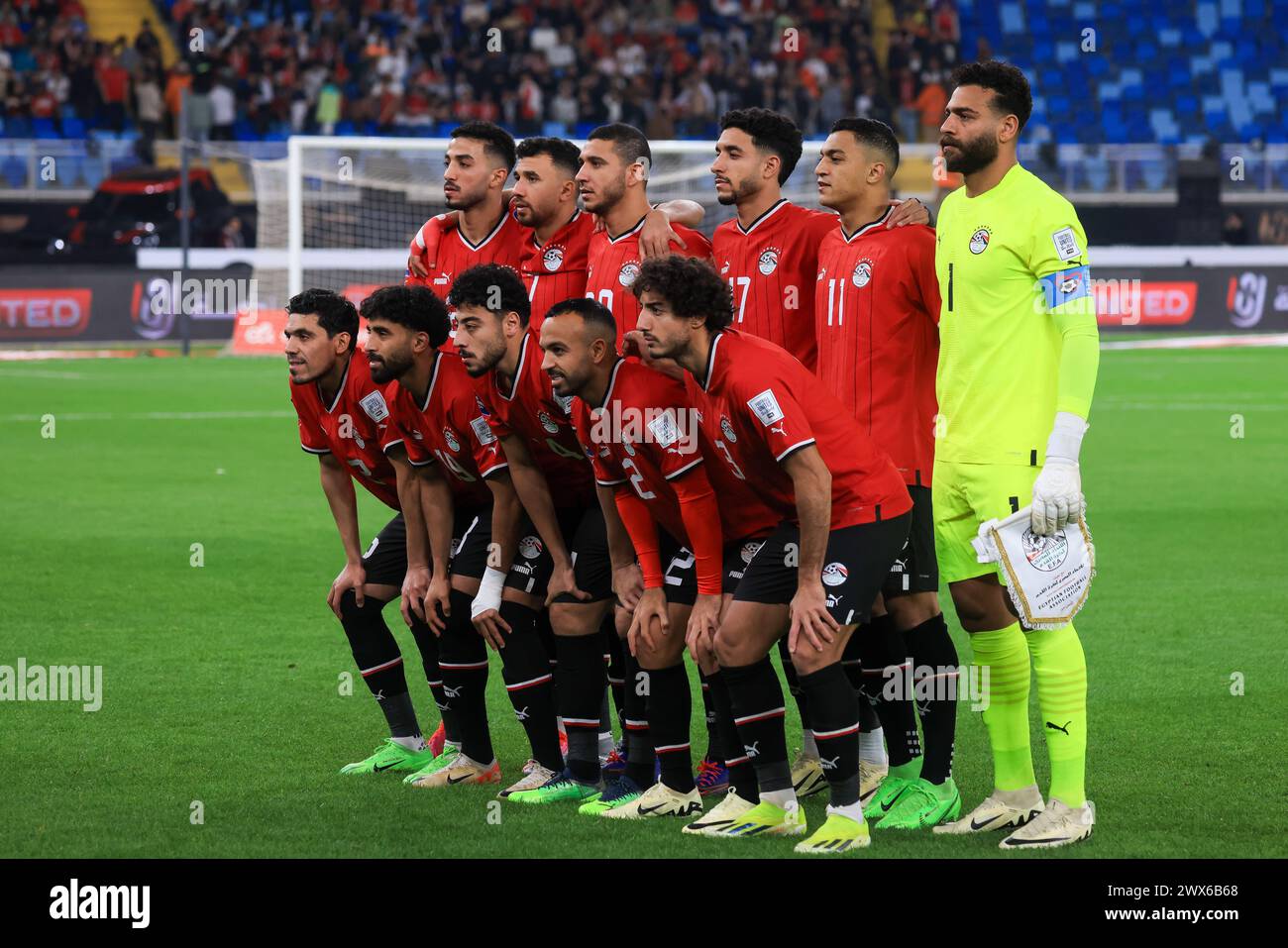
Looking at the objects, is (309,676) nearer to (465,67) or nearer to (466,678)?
(466,678)

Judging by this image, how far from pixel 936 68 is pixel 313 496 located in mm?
23873

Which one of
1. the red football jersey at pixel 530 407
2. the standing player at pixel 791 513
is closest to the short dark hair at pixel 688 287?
the standing player at pixel 791 513

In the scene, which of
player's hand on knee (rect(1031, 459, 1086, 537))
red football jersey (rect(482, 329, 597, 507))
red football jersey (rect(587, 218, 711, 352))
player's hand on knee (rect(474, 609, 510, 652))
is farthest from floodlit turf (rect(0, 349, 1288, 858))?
red football jersey (rect(587, 218, 711, 352))

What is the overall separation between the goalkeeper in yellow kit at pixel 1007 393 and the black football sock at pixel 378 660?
7.13 ft

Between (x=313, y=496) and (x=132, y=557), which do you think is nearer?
(x=132, y=557)

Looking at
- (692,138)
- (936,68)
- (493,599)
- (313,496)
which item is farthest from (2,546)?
(936,68)

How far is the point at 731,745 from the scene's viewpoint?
572cm

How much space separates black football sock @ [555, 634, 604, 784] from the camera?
19.9 ft

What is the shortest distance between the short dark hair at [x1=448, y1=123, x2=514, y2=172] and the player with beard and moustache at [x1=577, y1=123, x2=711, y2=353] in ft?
1.92

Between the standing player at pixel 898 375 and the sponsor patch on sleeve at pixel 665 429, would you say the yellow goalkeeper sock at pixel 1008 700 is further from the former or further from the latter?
the sponsor patch on sleeve at pixel 665 429

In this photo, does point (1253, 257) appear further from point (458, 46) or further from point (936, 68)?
point (458, 46)

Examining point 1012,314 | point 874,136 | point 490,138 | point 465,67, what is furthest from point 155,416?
point 465,67

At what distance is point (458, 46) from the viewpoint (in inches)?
1298

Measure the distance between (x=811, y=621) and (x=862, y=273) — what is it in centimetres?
130
